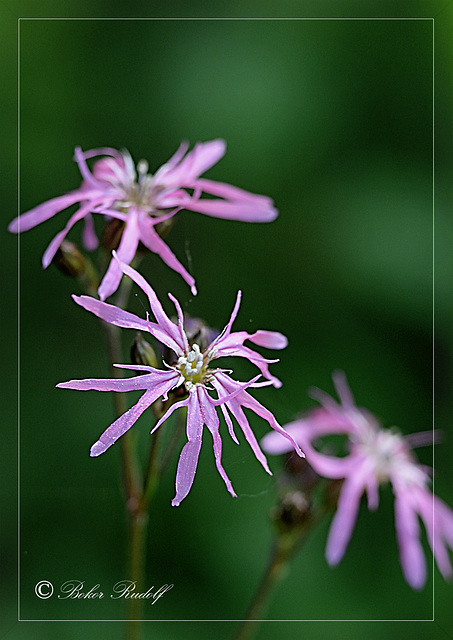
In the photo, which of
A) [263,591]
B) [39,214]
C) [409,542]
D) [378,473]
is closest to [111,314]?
[39,214]

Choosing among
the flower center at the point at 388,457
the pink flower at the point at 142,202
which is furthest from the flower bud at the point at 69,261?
the flower center at the point at 388,457

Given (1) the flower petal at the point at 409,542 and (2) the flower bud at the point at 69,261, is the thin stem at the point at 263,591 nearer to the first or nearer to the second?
(1) the flower petal at the point at 409,542

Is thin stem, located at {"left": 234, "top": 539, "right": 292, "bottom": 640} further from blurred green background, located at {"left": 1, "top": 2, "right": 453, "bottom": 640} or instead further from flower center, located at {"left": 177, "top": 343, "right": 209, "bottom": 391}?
flower center, located at {"left": 177, "top": 343, "right": 209, "bottom": 391}

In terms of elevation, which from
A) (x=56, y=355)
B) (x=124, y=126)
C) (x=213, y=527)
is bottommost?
(x=213, y=527)

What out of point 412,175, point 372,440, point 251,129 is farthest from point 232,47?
point 372,440

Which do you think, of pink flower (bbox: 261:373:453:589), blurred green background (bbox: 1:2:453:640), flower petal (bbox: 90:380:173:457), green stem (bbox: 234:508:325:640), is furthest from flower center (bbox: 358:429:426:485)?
flower petal (bbox: 90:380:173:457)

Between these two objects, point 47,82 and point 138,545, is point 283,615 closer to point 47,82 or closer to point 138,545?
point 138,545
